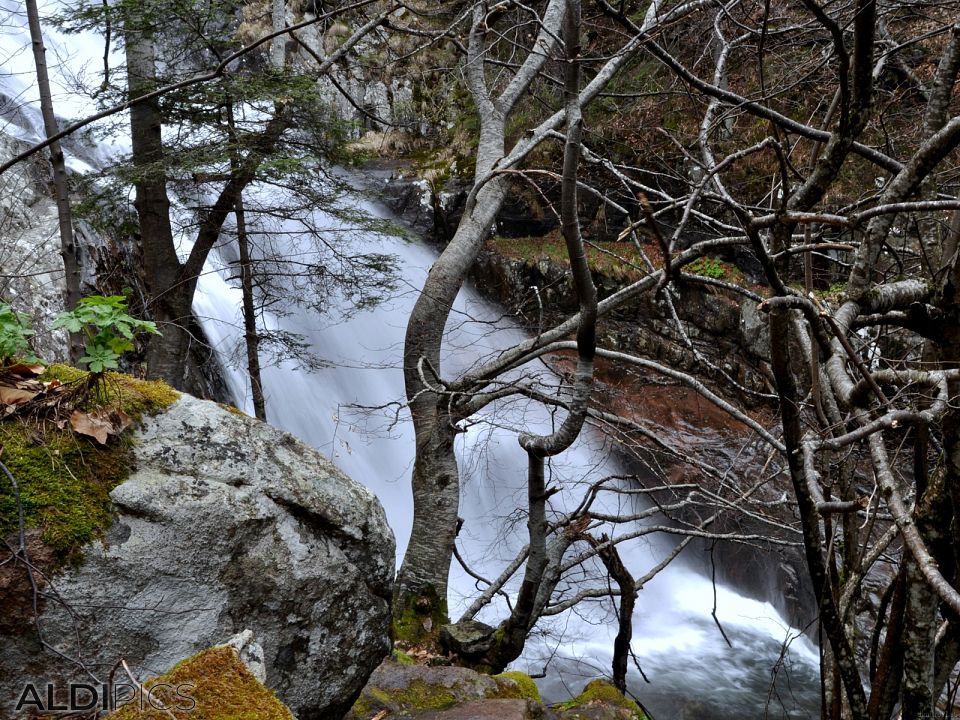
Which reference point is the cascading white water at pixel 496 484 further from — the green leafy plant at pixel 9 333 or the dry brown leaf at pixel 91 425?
the green leafy plant at pixel 9 333

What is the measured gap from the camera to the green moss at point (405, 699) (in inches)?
145

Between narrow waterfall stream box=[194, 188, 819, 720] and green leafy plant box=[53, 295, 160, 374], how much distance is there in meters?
3.12

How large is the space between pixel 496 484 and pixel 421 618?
165 inches

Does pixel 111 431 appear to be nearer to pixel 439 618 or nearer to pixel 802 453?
pixel 802 453

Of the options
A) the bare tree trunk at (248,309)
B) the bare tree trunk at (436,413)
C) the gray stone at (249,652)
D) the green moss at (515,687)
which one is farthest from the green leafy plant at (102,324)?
the bare tree trunk at (248,309)

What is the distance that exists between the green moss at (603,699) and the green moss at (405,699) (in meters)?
1.05

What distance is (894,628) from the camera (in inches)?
114

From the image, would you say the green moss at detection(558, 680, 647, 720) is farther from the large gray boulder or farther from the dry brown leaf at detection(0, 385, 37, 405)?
the dry brown leaf at detection(0, 385, 37, 405)

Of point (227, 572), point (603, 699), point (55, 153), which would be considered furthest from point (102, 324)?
point (603, 699)

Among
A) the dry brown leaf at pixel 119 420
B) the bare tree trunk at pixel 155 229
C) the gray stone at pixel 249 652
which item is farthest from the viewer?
the bare tree trunk at pixel 155 229

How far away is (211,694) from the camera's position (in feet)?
6.17

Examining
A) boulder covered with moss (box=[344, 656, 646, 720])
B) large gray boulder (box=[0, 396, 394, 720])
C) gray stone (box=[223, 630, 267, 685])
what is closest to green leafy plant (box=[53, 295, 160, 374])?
large gray boulder (box=[0, 396, 394, 720])

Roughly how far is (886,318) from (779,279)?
2.61 ft

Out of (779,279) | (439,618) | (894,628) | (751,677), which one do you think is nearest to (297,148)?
(439,618)
